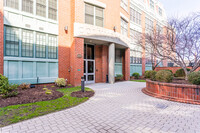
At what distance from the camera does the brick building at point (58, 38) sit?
24.2ft

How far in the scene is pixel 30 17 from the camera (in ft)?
26.5

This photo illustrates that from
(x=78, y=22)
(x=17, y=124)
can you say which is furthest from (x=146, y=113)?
(x=78, y=22)

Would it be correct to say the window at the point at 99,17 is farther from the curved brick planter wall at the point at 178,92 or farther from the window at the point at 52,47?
the curved brick planter wall at the point at 178,92

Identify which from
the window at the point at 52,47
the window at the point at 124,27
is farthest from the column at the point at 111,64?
the window at the point at 52,47

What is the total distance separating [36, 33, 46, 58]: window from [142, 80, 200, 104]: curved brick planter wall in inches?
357

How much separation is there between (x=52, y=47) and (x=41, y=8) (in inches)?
132

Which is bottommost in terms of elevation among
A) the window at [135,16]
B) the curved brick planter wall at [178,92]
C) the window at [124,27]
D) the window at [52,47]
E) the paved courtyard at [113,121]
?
the paved courtyard at [113,121]

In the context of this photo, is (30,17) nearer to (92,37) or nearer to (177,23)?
(92,37)

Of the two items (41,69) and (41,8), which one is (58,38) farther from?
(41,69)

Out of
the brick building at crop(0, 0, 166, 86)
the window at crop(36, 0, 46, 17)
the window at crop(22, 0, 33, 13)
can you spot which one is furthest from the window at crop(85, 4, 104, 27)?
the window at crop(22, 0, 33, 13)

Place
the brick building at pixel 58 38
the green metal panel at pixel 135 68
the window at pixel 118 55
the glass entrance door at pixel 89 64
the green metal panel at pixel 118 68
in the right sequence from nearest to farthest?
1. the brick building at pixel 58 38
2. the glass entrance door at pixel 89 64
3. the green metal panel at pixel 118 68
4. the window at pixel 118 55
5. the green metal panel at pixel 135 68

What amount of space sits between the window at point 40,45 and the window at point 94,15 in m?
4.29

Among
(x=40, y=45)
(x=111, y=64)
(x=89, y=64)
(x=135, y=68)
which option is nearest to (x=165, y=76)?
(x=111, y=64)

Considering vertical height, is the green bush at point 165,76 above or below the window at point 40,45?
below
